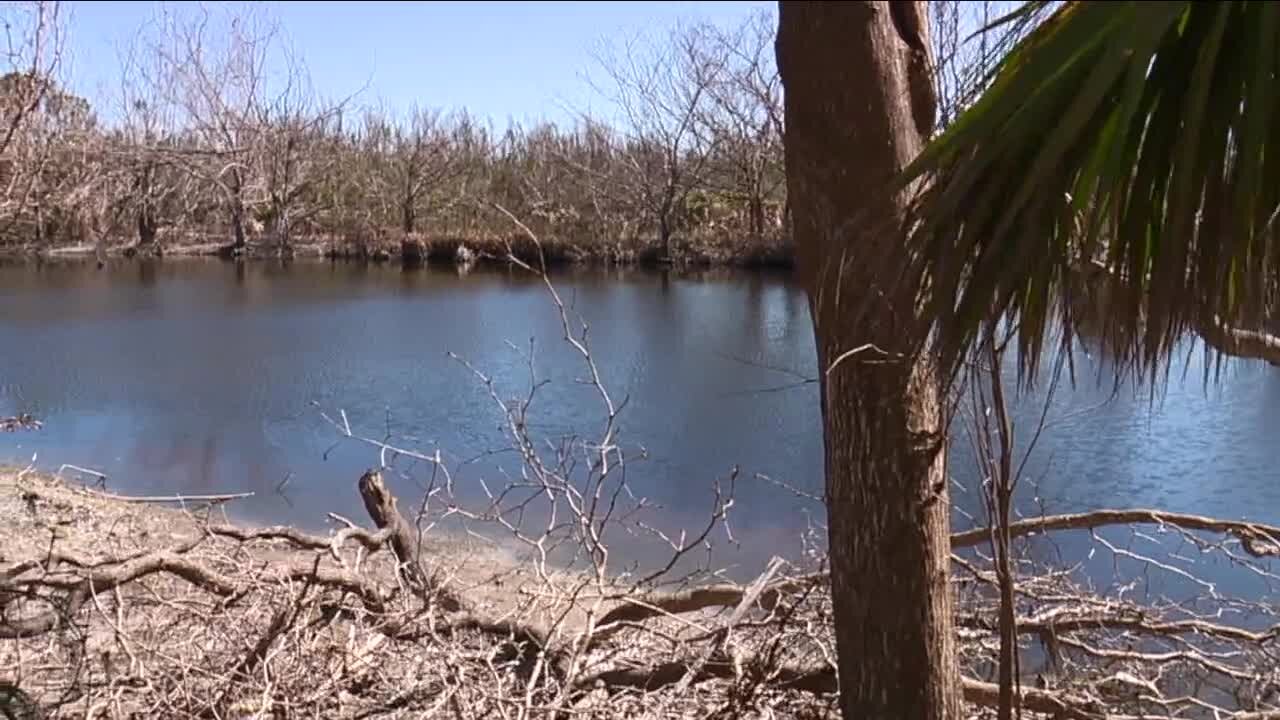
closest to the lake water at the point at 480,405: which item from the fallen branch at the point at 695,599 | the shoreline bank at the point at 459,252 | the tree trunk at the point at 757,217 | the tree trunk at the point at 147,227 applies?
the fallen branch at the point at 695,599

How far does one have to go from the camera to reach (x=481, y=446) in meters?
10.1

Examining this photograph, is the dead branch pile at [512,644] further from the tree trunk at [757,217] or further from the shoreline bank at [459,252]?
the tree trunk at [757,217]

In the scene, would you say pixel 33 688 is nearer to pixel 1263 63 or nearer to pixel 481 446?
pixel 1263 63

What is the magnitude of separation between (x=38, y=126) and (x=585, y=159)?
25997mm

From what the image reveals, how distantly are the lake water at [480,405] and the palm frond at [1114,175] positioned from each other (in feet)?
5.34

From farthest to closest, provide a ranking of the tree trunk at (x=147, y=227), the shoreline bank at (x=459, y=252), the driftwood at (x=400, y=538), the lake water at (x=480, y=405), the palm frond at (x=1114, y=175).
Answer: the tree trunk at (x=147, y=227), the shoreline bank at (x=459, y=252), the lake water at (x=480, y=405), the driftwood at (x=400, y=538), the palm frond at (x=1114, y=175)

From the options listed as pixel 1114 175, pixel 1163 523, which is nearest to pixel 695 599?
pixel 1163 523

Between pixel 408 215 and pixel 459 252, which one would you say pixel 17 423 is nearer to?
pixel 459 252

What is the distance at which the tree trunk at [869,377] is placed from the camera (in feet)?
6.79

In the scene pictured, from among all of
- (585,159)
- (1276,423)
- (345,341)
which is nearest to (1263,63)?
(1276,423)

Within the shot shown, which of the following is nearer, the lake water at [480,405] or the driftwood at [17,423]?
the driftwood at [17,423]

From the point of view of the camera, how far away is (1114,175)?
150cm

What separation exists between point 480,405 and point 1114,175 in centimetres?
1042

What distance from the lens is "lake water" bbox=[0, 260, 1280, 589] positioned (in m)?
8.38
